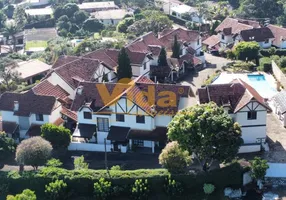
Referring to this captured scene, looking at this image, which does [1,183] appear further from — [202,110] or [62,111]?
[202,110]

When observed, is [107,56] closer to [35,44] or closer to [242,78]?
[242,78]

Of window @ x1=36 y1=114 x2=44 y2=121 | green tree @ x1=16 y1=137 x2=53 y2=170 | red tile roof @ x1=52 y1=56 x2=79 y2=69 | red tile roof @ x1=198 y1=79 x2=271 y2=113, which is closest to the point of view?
green tree @ x1=16 y1=137 x2=53 y2=170

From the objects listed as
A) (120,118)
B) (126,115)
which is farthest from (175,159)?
(120,118)

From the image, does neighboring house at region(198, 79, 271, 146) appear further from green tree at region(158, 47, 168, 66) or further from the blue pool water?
green tree at region(158, 47, 168, 66)

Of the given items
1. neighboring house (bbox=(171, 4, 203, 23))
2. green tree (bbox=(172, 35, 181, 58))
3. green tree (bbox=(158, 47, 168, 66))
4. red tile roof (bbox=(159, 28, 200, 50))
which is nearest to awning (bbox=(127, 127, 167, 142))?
green tree (bbox=(158, 47, 168, 66))

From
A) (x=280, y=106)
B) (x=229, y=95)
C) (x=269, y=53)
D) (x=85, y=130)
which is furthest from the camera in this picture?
(x=269, y=53)

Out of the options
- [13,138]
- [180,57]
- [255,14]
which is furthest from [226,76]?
[255,14]

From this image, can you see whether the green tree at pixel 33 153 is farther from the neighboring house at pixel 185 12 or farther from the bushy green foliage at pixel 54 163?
the neighboring house at pixel 185 12
